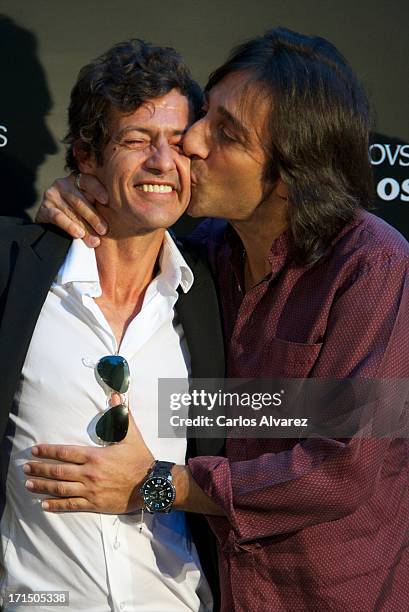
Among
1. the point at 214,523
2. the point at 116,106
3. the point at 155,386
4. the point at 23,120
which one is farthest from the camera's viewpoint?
the point at 23,120

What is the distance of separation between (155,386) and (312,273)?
1.80 feet

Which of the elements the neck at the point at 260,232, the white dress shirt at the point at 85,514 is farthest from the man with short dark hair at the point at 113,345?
the neck at the point at 260,232

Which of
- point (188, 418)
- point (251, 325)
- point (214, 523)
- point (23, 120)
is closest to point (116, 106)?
point (23, 120)

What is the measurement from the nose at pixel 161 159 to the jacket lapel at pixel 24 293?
0.33m

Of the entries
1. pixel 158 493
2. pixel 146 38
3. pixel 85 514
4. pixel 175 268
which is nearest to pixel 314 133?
pixel 175 268

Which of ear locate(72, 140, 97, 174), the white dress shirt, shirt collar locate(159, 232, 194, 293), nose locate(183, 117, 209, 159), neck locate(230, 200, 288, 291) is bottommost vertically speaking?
the white dress shirt

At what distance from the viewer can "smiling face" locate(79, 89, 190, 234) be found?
2.80m

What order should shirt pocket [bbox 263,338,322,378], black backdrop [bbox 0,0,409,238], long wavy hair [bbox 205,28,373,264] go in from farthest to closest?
black backdrop [bbox 0,0,409,238]
long wavy hair [bbox 205,28,373,264]
shirt pocket [bbox 263,338,322,378]

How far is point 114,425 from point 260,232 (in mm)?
730

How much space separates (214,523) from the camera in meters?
2.51

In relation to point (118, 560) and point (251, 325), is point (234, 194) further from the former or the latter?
point (118, 560)

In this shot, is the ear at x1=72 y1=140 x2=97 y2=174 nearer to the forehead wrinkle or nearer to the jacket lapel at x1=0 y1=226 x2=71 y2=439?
the forehead wrinkle

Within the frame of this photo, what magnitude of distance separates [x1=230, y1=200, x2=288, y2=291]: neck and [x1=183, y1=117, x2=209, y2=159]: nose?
0.23 metres
